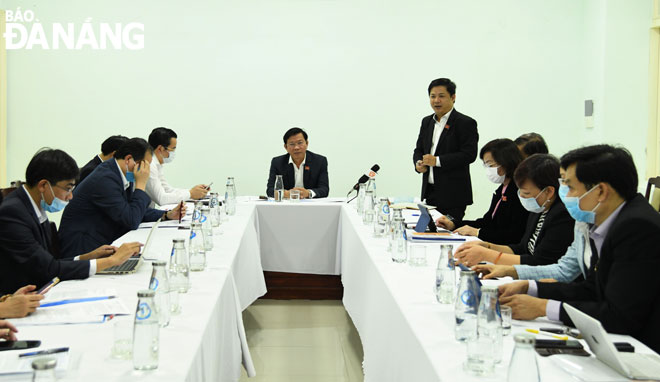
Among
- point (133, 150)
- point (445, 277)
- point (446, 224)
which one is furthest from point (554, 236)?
point (133, 150)

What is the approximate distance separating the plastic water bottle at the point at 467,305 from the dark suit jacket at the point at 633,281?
1.14ft

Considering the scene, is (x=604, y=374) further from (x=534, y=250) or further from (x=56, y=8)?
(x=56, y=8)

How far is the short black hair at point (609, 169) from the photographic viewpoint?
74.0 inches

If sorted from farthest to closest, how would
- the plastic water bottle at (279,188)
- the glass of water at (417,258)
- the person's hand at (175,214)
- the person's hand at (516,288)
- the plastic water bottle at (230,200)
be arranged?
the plastic water bottle at (279,188) → the plastic water bottle at (230,200) → the person's hand at (175,214) → the glass of water at (417,258) → the person's hand at (516,288)

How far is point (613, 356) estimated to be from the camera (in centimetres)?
149

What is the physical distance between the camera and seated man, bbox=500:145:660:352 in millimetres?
1741

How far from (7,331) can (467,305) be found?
3.85ft

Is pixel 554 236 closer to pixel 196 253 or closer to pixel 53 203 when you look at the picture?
pixel 196 253

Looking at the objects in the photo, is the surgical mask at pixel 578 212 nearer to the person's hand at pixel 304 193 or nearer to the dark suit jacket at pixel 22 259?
the dark suit jacket at pixel 22 259

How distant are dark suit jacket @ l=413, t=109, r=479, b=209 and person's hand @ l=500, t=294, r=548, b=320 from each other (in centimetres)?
313

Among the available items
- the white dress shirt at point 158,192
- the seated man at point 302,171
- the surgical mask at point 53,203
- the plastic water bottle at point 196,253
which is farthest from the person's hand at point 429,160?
the surgical mask at point 53,203

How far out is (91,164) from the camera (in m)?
4.52

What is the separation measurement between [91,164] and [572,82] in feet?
15.3

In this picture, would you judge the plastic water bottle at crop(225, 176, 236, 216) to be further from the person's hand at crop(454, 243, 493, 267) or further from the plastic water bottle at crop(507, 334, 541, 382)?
the plastic water bottle at crop(507, 334, 541, 382)
